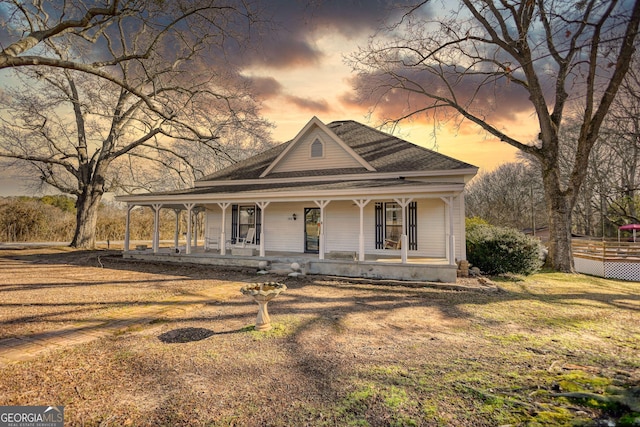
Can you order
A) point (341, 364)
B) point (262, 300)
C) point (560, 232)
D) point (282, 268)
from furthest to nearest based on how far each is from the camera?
point (560, 232) → point (282, 268) → point (262, 300) → point (341, 364)

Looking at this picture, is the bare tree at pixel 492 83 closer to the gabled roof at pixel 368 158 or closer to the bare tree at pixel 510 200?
the gabled roof at pixel 368 158

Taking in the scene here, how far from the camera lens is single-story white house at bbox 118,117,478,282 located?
11.0m

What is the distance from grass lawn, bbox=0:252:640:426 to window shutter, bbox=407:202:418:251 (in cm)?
456

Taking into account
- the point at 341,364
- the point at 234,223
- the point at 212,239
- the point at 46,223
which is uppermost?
the point at 46,223

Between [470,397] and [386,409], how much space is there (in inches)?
37.4

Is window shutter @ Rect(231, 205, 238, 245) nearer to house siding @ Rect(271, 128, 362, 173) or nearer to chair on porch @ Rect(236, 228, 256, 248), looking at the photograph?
chair on porch @ Rect(236, 228, 256, 248)

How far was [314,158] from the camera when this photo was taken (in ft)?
51.6

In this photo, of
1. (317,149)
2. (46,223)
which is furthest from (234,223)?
(46,223)

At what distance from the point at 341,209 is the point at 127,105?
20.2 metres

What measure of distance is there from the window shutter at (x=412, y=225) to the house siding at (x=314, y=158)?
3.48 meters

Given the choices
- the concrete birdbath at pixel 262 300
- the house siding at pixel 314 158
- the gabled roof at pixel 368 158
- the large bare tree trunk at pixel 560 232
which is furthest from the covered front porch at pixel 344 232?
the concrete birdbath at pixel 262 300

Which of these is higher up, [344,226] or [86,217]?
[86,217]

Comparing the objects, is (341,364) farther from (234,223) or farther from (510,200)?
(510,200)

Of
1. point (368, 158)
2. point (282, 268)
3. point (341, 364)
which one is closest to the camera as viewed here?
point (341, 364)
